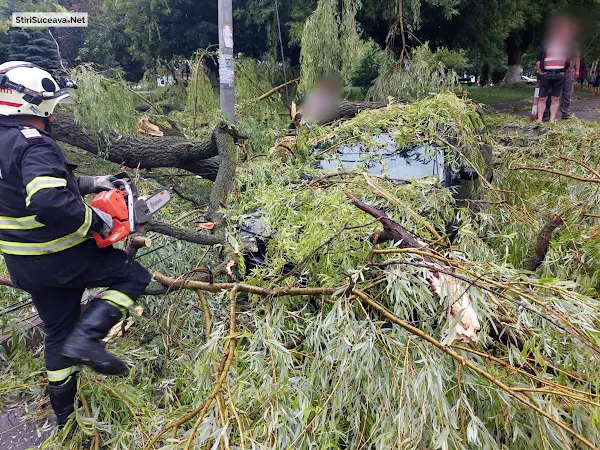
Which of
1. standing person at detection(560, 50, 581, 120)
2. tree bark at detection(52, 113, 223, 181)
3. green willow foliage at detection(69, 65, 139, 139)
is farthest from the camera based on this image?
standing person at detection(560, 50, 581, 120)

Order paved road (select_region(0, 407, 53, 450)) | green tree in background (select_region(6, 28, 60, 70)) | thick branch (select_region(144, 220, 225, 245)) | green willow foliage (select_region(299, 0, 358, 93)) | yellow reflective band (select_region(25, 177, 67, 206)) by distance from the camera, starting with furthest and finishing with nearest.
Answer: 1. green tree in background (select_region(6, 28, 60, 70))
2. green willow foliage (select_region(299, 0, 358, 93))
3. thick branch (select_region(144, 220, 225, 245))
4. paved road (select_region(0, 407, 53, 450))
5. yellow reflective band (select_region(25, 177, 67, 206))

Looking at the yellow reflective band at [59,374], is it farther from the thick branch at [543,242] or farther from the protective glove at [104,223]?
the thick branch at [543,242]

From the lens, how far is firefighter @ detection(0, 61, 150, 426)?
1.86m

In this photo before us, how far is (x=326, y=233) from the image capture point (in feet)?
6.79

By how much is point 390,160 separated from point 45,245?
2.37m

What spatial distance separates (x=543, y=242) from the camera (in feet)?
7.55

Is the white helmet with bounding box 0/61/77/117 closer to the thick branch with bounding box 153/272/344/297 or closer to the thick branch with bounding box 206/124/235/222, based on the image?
the thick branch with bounding box 153/272/344/297

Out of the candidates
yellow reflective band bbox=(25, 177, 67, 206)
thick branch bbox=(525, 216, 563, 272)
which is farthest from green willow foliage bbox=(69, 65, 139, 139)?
thick branch bbox=(525, 216, 563, 272)

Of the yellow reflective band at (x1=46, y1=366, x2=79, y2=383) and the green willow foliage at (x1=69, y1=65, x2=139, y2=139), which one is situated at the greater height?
the green willow foliage at (x1=69, y1=65, x2=139, y2=139)

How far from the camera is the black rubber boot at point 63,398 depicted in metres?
2.10

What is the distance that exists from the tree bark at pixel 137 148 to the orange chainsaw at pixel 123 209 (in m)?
1.92

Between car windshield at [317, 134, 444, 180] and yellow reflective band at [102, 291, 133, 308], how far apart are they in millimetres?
1653

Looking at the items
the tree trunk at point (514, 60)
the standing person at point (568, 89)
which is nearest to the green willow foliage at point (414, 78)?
the standing person at point (568, 89)

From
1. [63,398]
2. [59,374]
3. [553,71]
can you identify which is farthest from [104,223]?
[553,71]
